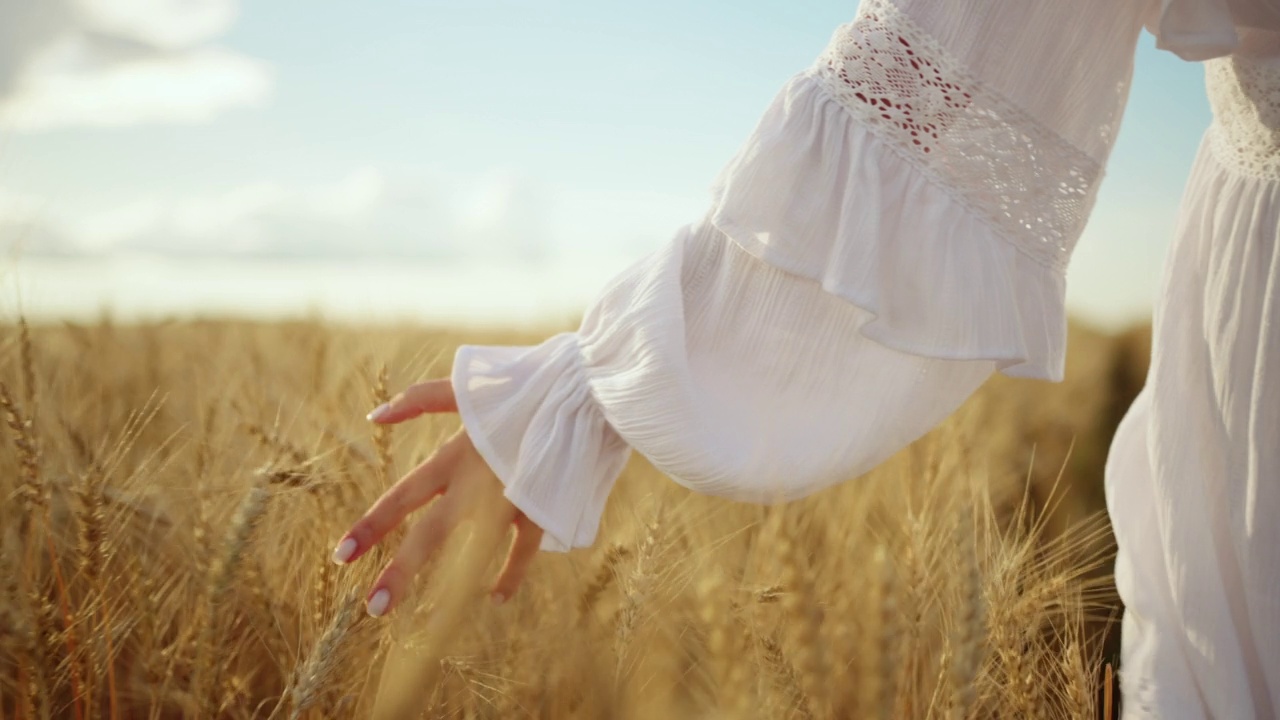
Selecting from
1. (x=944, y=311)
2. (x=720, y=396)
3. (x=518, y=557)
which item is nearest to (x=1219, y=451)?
(x=944, y=311)

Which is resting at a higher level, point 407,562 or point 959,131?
point 959,131

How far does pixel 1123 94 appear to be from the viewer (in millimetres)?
772

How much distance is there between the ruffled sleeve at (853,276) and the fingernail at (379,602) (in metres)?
0.15

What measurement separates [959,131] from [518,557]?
0.60m

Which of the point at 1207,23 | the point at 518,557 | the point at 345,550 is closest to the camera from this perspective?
the point at 1207,23

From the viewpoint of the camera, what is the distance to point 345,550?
0.78 meters

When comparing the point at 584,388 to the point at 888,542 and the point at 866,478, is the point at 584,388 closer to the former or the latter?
the point at 888,542

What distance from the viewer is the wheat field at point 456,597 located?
78cm

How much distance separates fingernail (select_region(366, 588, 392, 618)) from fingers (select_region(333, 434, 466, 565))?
43 mm

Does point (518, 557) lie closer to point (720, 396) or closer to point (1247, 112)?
point (720, 396)

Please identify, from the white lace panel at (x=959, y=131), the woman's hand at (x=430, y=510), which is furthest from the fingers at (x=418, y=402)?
the white lace panel at (x=959, y=131)

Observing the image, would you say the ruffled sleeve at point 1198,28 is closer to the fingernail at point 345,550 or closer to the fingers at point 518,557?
the fingers at point 518,557

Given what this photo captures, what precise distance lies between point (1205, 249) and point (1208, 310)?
2.9 inches

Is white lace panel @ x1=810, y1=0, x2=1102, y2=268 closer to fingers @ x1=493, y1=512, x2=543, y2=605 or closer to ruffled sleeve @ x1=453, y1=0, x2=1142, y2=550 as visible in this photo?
ruffled sleeve @ x1=453, y1=0, x2=1142, y2=550
